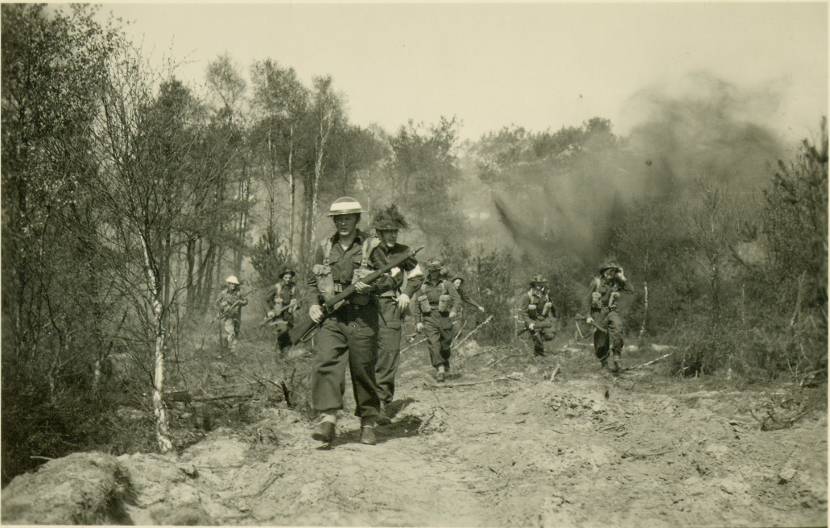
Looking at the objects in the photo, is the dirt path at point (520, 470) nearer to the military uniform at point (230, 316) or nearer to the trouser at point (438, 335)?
the trouser at point (438, 335)

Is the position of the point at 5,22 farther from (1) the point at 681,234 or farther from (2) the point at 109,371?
(1) the point at 681,234

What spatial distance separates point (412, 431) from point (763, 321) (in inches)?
291

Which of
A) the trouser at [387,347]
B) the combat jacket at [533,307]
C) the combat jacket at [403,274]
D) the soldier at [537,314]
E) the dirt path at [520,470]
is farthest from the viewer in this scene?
the combat jacket at [533,307]

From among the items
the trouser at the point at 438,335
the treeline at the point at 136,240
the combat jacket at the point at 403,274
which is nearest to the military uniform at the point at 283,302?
the treeline at the point at 136,240

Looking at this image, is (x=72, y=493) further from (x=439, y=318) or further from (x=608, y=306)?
(x=608, y=306)

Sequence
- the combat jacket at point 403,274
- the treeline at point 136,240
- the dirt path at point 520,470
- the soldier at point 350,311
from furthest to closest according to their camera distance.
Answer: the combat jacket at point 403,274 < the soldier at point 350,311 < the treeline at point 136,240 < the dirt path at point 520,470

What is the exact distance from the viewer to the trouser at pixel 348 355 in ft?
17.9

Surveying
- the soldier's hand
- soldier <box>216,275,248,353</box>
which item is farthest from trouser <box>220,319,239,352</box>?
the soldier's hand

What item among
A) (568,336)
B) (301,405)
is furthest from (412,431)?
(568,336)

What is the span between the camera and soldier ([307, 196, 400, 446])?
5.60 metres

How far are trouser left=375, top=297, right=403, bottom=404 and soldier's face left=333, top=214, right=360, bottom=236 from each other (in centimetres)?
104

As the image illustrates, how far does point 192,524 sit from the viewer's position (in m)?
4.06

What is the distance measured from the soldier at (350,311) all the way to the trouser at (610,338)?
565cm

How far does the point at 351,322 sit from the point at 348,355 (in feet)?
1.01
